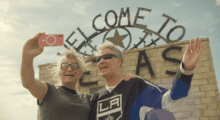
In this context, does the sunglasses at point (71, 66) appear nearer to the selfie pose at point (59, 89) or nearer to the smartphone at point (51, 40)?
the selfie pose at point (59, 89)

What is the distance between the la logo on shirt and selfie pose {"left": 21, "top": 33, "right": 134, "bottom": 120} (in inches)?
10.4

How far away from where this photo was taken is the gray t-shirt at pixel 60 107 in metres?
2.27

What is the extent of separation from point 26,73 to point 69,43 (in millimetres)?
7312

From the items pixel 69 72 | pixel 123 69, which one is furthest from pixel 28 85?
pixel 123 69

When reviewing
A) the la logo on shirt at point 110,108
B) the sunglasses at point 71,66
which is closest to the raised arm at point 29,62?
the sunglasses at point 71,66

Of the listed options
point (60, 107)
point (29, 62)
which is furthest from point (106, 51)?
point (29, 62)

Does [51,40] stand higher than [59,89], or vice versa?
[51,40]

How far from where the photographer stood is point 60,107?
2.32 m

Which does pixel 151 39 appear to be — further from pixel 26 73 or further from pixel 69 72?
pixel 26 73

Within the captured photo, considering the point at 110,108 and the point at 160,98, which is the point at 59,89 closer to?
the point at 110,108

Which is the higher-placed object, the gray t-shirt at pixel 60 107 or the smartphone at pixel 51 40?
the smartphone at pixel 51 40

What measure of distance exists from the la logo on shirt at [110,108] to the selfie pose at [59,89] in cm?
26

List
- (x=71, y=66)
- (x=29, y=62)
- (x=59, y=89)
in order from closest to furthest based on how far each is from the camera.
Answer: (x=29, y=62) → (x=59, y=89) → (x=71, y=66)

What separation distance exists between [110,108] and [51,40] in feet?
3.92
